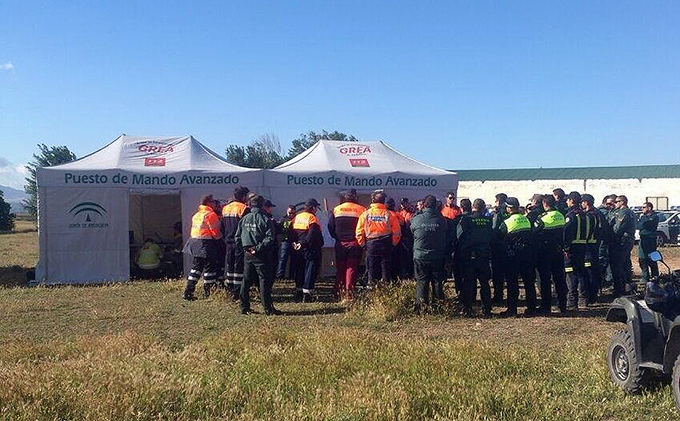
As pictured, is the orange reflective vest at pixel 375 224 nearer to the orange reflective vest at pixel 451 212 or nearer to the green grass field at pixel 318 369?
the green grass field at pixel 318 369

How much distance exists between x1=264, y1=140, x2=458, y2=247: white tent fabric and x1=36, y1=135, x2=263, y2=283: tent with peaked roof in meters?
0.77

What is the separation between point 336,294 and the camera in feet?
36.1

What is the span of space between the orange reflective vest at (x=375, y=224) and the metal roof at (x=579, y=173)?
4384 centimetres

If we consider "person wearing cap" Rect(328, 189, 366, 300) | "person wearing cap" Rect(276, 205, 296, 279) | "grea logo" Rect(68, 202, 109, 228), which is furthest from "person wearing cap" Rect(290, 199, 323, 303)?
"grea logo" Rect(68, 202, 109, 228)

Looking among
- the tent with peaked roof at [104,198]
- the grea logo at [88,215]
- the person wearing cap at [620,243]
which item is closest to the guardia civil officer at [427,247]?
the person wearing cap at [620,243]

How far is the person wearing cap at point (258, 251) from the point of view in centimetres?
912

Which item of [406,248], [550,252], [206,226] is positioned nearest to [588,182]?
[406,248]

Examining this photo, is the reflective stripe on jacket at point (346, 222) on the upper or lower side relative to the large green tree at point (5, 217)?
lower

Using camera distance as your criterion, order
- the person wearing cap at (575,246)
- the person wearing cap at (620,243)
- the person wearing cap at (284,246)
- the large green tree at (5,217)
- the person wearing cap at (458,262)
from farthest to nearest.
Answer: the large green tree at (5,217) < the person wearing cap at (284,246) < the person wearing cap at (620,243) < the person wearing cap at (575,246) < the person wearing cap at (458,262)

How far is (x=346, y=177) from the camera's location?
13930 millimetres

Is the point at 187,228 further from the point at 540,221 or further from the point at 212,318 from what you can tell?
the point at 540,221

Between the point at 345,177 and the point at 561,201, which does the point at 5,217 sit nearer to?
the point at 345,177

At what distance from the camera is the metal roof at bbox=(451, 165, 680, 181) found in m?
54.7

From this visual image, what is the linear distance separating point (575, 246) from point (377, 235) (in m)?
3.26
